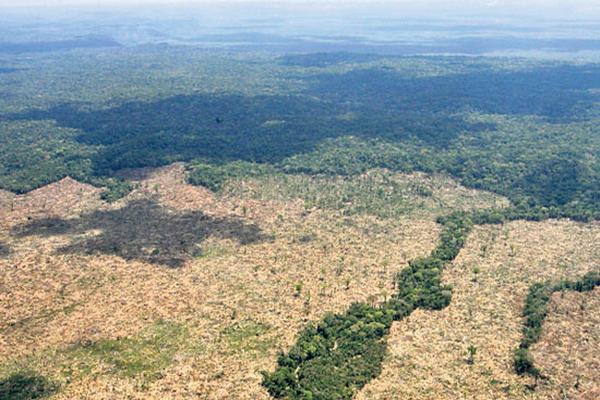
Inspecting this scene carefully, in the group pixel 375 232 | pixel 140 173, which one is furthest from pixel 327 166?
pixel 140 173

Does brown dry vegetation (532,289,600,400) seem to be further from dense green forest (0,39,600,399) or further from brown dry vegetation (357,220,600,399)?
dense green forest (0,39,600,399)

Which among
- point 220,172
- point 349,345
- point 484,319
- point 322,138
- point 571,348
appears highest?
point 322,138

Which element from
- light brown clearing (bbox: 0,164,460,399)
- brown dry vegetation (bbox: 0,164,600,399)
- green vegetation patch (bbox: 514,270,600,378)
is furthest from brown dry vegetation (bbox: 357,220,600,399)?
light brown clearing (bbox: 0,164,460,399)

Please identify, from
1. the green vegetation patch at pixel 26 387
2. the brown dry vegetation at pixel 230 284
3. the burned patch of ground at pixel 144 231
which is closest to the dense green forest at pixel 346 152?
the green vegetation patch at pixel 26 387

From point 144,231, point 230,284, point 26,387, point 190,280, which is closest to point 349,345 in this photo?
point 230,284

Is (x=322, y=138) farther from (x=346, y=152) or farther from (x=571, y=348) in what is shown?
(x=571, y=348)

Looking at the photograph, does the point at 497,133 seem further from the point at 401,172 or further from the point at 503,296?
the point at 503,296

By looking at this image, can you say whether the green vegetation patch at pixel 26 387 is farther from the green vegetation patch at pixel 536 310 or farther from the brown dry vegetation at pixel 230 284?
the green vegetation patch at pixel 536 310
